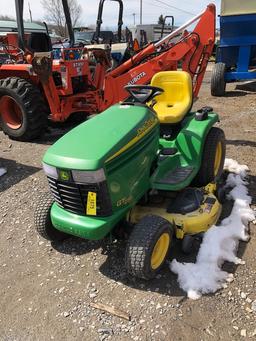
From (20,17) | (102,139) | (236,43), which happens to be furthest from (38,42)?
(236,43)

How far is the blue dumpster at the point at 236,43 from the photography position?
7.64 metres

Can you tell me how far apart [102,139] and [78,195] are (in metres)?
0.43

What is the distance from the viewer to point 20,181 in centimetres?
440

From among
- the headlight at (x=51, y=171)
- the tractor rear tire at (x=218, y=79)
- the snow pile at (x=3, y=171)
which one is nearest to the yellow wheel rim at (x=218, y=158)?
the headlight at (x=51, y=171)

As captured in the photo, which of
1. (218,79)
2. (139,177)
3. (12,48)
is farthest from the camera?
(218,79)

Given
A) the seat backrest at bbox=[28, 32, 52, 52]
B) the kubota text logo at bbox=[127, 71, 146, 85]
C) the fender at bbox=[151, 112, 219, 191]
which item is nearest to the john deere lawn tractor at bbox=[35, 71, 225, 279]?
the fender at bbox=[151, 112, 219, 191]

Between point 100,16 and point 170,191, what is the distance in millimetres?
4498

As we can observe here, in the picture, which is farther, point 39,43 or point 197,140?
point 39,43

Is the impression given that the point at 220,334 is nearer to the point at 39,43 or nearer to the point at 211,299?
Result: the point at 211,299

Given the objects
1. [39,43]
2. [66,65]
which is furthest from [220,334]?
[39,43]

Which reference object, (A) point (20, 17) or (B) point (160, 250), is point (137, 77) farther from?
(B) point (160, 250)

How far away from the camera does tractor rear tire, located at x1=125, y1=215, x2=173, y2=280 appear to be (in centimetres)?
249

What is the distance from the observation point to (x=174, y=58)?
196 inches

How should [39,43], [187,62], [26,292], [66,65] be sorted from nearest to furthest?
[26,292], [187,62], [66,65], [39,43]
